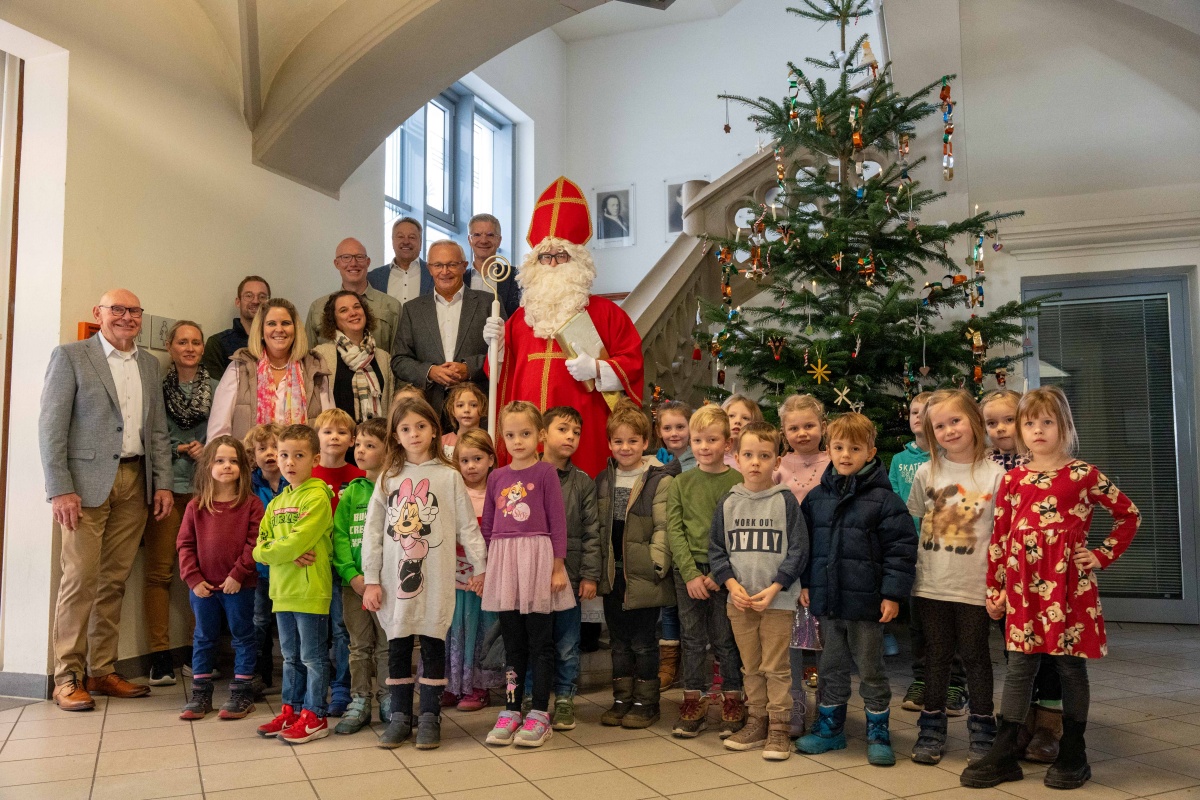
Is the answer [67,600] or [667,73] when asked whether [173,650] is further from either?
[667,73]

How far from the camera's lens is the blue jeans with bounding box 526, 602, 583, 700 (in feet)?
12.9

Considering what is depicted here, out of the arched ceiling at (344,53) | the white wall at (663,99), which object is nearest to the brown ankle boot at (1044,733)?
the arched ceiling at (344,53)

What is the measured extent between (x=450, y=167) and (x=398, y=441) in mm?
7782

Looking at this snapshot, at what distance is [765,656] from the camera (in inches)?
143

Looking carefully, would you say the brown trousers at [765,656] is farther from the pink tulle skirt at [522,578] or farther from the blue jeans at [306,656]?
the blue jeans at [306,656]

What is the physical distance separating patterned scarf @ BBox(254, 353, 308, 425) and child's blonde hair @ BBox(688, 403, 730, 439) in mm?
2051

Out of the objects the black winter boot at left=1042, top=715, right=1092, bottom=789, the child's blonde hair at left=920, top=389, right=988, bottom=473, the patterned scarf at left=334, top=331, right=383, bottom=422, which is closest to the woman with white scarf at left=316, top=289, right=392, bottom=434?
the patterned scarf at left=334, top=331, right=383, bottom=422

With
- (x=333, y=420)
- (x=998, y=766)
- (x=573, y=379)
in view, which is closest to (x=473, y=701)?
(x=333, y=420)

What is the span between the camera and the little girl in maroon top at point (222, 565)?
13.8 feet

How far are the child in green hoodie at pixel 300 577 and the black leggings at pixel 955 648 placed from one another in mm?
2339

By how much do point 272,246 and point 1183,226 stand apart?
6025mm

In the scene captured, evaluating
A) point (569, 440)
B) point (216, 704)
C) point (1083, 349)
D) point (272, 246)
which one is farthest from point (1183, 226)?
point (216, 704)

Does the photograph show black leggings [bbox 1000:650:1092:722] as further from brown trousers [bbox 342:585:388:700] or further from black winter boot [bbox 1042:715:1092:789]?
brown trousers [bbox 342:585:388:700]

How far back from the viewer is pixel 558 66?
12.7 m
